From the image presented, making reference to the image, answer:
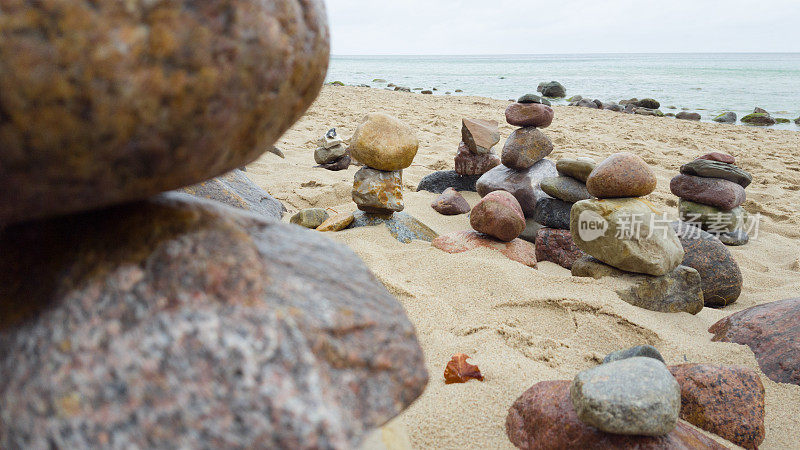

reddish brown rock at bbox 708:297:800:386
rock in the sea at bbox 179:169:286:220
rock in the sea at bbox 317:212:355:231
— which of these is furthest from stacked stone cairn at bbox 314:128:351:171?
reddish brown rock at bbox 708:297:800:386

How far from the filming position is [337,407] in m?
0.94

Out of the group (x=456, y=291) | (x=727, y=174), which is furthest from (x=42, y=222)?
(x=727, y=174)

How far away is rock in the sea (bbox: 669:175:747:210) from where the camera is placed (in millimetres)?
4531

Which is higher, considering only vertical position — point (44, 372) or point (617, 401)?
point (44, 372)

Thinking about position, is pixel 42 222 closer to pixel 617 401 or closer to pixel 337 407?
pixel 337 407

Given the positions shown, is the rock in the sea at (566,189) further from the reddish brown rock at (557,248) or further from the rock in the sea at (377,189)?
the rock in the sea at (377,189)

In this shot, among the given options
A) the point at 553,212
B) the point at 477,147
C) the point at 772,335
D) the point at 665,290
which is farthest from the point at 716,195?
the point at 772,335

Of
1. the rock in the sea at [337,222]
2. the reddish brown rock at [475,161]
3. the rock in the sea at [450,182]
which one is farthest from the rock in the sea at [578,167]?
the rock in the sea at [337,222]

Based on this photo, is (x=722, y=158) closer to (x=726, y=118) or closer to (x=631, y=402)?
(x=631, y=402)

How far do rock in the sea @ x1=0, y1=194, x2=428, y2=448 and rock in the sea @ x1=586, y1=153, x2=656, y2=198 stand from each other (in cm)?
266

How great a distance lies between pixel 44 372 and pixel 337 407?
530 millimetres

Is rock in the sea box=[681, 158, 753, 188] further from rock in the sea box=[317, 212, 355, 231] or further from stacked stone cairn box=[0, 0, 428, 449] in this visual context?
stacked stone cairn box=[0, 0, 428, 449]

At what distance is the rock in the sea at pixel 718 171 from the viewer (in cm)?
453

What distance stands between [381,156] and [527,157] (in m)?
1.64
